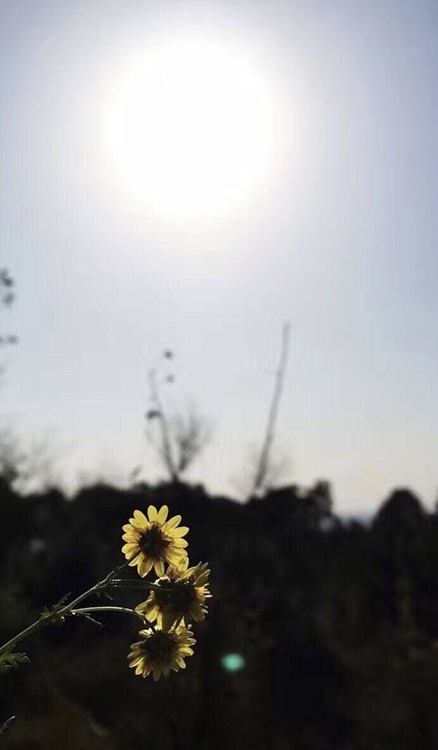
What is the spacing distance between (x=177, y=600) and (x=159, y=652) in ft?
0.48

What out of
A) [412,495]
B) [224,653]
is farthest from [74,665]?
[412,495]

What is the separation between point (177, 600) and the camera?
1.01 m

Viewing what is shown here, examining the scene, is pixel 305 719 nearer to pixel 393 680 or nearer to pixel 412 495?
pixel 393 680

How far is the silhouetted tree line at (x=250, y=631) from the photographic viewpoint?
→ 23.2 ft

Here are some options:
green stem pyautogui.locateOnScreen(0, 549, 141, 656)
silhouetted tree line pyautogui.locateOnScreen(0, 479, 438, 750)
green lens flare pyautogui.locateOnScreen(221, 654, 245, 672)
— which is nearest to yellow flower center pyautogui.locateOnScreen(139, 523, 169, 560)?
green stem pyautogui.locateOnScreen(0, 549, 141, 656)

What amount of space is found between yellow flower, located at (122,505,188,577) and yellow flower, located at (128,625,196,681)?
0.25 feet

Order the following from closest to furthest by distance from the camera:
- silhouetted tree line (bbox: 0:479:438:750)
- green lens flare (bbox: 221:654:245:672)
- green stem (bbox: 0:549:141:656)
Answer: green stem (bbox: 0:549:141:656)
silhouetted tree line (bbox: 0:479:438:750)
green lens flare (bbox: 221:654:245:672)

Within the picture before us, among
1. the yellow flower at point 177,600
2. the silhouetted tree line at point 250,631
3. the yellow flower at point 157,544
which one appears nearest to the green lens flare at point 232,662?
the silhouetted tree line at point 250,631

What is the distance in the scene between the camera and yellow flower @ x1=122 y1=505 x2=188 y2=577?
1134 millimetres

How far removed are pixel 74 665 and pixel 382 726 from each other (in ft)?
9.56

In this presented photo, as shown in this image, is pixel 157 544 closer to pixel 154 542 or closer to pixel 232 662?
pixel 154 542

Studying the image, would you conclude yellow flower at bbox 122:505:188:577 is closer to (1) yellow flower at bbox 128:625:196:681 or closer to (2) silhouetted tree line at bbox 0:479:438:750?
(1) yellow flower at bbox 128:625:196:681

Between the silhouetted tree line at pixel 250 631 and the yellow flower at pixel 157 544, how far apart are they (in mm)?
3540

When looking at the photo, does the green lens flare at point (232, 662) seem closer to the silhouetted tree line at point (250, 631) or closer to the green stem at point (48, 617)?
the silhouetted tree line at point (250, 631)
